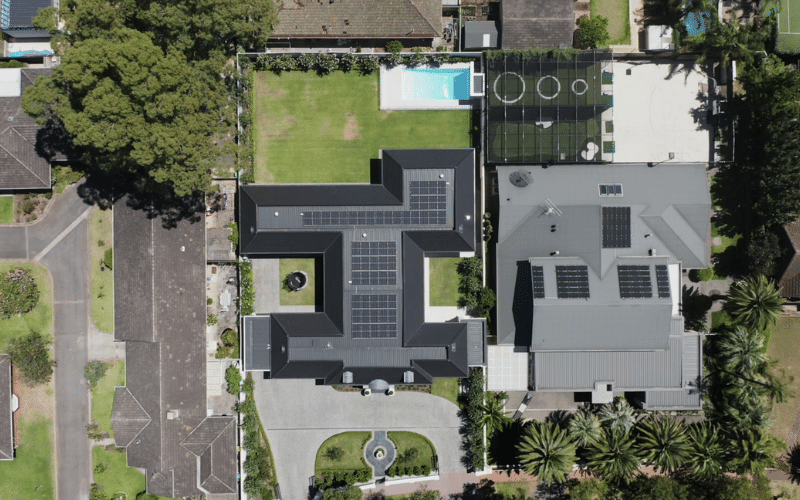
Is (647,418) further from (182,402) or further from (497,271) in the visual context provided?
(182,402)

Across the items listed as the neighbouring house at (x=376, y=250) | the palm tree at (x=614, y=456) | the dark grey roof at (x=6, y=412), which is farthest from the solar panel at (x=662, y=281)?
the dark grey roof at (x=6, y=412)

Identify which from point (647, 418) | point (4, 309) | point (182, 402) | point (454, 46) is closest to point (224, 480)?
point (182, 402)

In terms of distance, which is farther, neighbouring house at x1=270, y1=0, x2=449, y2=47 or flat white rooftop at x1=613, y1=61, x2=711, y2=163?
flat white rooftop at x1=613, y1=61, x2=711, y2=163

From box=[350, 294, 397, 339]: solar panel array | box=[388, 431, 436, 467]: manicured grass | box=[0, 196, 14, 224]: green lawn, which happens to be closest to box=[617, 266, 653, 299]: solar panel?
box=[350, 294, 397, 339]: solar panel array

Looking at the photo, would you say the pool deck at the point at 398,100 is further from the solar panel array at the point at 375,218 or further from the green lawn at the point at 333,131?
the solar panel array at the point at 375,218

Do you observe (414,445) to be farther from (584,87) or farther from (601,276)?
(584,87)

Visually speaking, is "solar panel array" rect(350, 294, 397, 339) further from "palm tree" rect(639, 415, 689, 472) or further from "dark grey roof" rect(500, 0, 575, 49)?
"dark grey roof" rect(500, 0, 575, 49)
